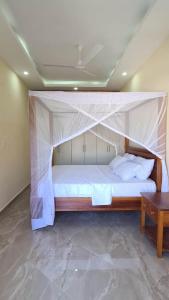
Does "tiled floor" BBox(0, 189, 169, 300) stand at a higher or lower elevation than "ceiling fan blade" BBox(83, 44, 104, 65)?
lower

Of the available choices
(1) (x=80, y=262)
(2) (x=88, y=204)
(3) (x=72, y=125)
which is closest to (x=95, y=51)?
(3) (x=72, y=125)

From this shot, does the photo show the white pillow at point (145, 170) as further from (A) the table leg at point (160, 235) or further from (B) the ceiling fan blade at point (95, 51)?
(B) the ceiling fan blade at point (95, 51)

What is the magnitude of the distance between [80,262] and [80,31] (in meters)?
3.03

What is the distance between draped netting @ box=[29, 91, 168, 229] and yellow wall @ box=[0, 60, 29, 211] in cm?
102

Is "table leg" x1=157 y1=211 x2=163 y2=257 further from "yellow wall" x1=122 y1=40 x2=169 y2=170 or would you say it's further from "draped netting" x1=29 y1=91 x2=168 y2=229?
"yellow wall" x1=122 y1=40 x2=169 y2=170

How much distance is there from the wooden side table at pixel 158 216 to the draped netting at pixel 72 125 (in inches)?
20.9

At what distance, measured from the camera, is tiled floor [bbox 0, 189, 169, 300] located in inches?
70.8

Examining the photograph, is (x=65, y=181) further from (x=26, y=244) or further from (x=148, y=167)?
(x=148, y=167)

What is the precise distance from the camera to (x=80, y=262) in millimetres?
2225

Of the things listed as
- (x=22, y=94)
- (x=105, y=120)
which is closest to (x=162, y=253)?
(x=105, y=120)

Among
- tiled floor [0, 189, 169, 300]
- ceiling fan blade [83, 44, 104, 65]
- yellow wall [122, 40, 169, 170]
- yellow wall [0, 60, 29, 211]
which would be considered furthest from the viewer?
yellow wall [0, 60, 29, 211]

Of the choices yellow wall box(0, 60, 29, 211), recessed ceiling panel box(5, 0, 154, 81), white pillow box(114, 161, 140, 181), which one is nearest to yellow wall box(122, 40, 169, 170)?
recessed ceiling panel box(5, 0, 154, 81)

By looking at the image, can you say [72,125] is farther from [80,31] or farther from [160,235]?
[160,235]

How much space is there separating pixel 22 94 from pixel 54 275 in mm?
4286
